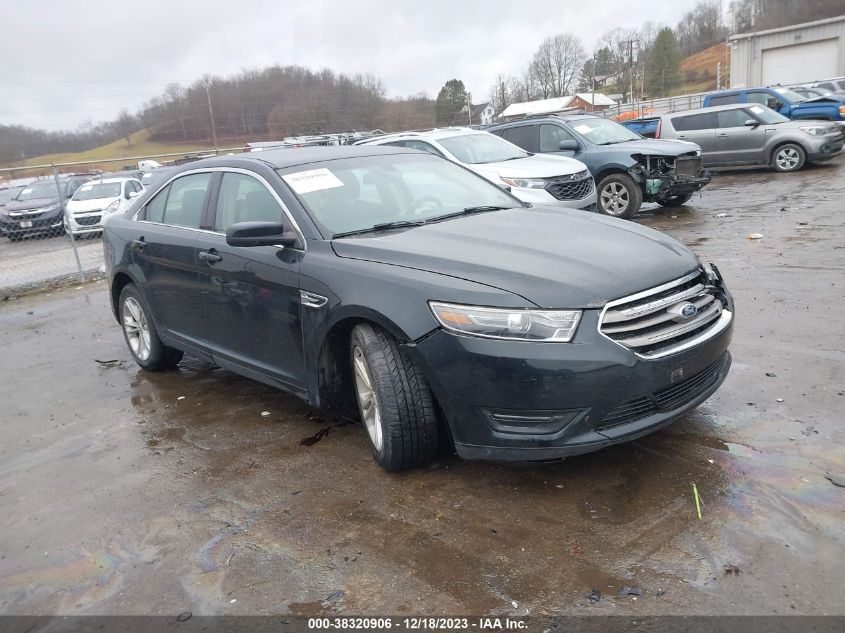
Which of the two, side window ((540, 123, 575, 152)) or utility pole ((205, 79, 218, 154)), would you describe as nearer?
side window ((540, 123, 575, 152))

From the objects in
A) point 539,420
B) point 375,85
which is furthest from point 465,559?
point 375,85

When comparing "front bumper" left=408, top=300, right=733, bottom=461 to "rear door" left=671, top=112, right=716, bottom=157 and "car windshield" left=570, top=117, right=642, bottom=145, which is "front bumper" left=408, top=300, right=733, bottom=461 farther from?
"rear door" left=671, top=112, right=716, bottom=157

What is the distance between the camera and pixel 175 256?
192 inches

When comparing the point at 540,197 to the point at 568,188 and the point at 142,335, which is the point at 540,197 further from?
the point at 142,335

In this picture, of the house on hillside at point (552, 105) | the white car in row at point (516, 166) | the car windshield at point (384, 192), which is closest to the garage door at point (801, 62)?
the house on hillside at point (552, 105)

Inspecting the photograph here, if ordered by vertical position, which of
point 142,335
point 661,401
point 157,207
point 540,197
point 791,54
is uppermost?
point 791,54

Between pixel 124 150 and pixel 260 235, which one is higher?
pixel 124 150

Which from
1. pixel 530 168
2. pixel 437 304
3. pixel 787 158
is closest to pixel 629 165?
pixel 530 168

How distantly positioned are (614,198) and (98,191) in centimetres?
1357

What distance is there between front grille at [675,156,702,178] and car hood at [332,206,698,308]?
7.95 metres

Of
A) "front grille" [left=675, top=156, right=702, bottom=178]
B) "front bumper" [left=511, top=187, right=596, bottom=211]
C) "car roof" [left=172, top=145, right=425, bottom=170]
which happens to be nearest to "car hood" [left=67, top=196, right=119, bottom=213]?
"front bumper" [left=511, top=187, right=596, bottom=211]

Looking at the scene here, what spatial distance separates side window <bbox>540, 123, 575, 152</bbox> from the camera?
39.7 feet

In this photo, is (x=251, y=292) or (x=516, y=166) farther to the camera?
(x=516, y=166)

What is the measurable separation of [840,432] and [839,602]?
1.42m
